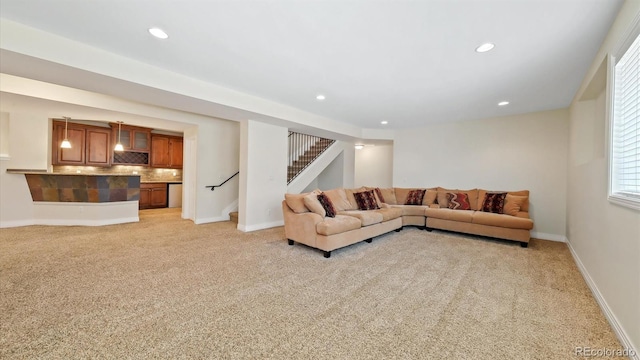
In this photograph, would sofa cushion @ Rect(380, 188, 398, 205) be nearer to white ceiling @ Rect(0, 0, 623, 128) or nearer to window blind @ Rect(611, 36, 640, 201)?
white ceiling @ Rect(0, 0, 623, 128)

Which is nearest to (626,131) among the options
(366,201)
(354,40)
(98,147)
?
(354,40)

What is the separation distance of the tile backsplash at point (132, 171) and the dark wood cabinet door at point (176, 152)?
1.39 ft

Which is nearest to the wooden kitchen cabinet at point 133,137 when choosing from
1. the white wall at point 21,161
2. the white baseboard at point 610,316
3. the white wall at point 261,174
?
the white wall at point 21,161

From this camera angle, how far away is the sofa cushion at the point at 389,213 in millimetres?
4526

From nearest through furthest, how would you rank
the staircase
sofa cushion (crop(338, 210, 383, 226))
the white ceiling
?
1. the white ceiling
2. sofa cushion (crop(338, 210, 383, 226))
3. the staircase

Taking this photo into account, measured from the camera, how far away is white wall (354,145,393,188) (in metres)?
8.42

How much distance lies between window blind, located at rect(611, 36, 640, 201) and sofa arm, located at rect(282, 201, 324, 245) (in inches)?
119

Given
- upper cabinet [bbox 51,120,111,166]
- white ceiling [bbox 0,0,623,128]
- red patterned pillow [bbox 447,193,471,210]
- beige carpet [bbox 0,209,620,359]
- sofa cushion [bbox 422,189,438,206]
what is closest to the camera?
beige carpet [bbox 0,209,620,359]

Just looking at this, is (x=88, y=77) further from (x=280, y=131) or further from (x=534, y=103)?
(x=534, y=103)

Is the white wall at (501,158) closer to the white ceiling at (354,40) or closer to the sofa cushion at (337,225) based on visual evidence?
the white ceiling at (354,40)

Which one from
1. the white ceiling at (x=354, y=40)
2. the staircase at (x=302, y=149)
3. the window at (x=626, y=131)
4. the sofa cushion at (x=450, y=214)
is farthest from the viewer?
the staircase at (x=302, y=149)

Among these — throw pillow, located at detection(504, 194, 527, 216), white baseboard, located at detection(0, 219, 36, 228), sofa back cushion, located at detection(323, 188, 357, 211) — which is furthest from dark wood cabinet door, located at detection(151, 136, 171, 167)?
throw pillow, located at detection(504, 194, 527, 216)

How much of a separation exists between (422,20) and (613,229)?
2.37 m

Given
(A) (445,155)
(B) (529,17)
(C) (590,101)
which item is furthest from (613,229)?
(A) (445,155)
